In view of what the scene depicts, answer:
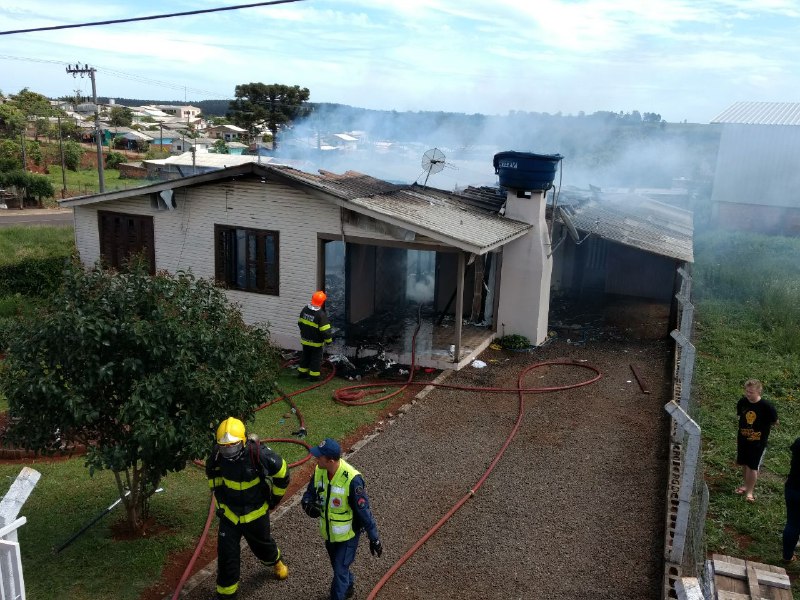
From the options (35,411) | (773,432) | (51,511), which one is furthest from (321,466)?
(773,432)

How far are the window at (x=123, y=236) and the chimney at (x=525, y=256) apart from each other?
7681 millimetres

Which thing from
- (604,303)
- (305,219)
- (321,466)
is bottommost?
(604,303)

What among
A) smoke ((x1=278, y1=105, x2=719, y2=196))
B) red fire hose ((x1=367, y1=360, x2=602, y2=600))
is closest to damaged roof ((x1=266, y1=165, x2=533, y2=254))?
red fire hose ((x1=367, y1=360, x2=602, y2=600))

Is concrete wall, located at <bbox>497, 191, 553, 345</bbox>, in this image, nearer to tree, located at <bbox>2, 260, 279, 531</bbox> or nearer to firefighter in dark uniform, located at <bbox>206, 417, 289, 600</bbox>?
tree, located at <bbox>2, 260, 279, 531</bbox>

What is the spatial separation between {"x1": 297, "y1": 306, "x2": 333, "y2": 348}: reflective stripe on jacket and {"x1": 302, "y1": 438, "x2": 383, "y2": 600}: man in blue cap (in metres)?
6.46

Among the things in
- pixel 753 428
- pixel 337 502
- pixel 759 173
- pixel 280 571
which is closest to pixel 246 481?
pixel 337 502

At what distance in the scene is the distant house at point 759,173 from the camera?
105ft

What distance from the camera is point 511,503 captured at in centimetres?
786

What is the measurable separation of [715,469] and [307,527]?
539cm

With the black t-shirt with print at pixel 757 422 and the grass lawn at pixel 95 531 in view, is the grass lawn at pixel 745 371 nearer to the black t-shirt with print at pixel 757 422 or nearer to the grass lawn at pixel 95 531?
the black t-shirt with print at pixel 757 422

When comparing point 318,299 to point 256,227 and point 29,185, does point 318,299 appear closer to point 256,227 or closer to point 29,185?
point 256,227

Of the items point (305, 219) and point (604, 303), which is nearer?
point (305, 219)

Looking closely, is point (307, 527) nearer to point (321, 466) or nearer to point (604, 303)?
point (321, 466)

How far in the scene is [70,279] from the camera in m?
6.16
